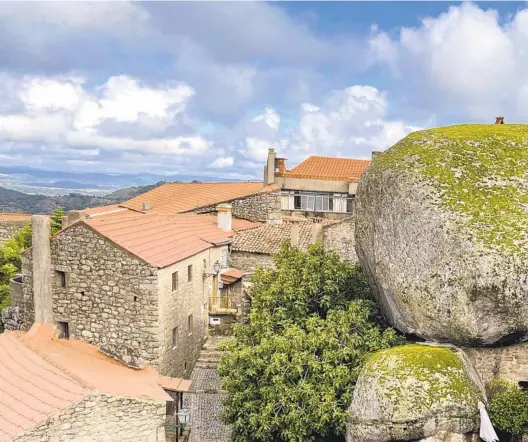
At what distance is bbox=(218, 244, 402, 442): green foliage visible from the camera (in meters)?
14.5

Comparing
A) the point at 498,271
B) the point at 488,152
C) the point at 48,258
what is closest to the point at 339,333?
the point at 498,271

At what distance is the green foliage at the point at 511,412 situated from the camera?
13.6 metres

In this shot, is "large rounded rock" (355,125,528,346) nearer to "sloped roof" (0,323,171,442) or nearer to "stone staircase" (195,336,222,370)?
"sloped roof" (0,323,171,442)

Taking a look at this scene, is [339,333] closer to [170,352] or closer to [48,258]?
[170,352]

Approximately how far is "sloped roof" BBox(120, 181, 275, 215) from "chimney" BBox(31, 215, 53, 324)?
14965 mm

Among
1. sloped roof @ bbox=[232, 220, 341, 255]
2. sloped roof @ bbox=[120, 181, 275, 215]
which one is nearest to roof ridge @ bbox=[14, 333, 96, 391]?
sloped roof @ bbox=[232, 220, 341, 255]

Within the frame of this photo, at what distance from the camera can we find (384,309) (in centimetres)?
1647

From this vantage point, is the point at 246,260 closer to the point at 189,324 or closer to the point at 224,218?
the point at 224,218

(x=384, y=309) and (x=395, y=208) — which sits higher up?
(x=395, y=208)

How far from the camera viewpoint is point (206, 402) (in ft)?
62.9

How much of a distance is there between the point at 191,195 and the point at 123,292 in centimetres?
2333

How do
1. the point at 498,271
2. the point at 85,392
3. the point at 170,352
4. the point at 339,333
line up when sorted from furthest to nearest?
the point at 170,352 < the point at 339,333 < the point at 85,392 < the point at 498,271

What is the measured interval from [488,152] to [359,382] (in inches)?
280

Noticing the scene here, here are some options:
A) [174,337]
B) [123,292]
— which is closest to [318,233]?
[174,337]
